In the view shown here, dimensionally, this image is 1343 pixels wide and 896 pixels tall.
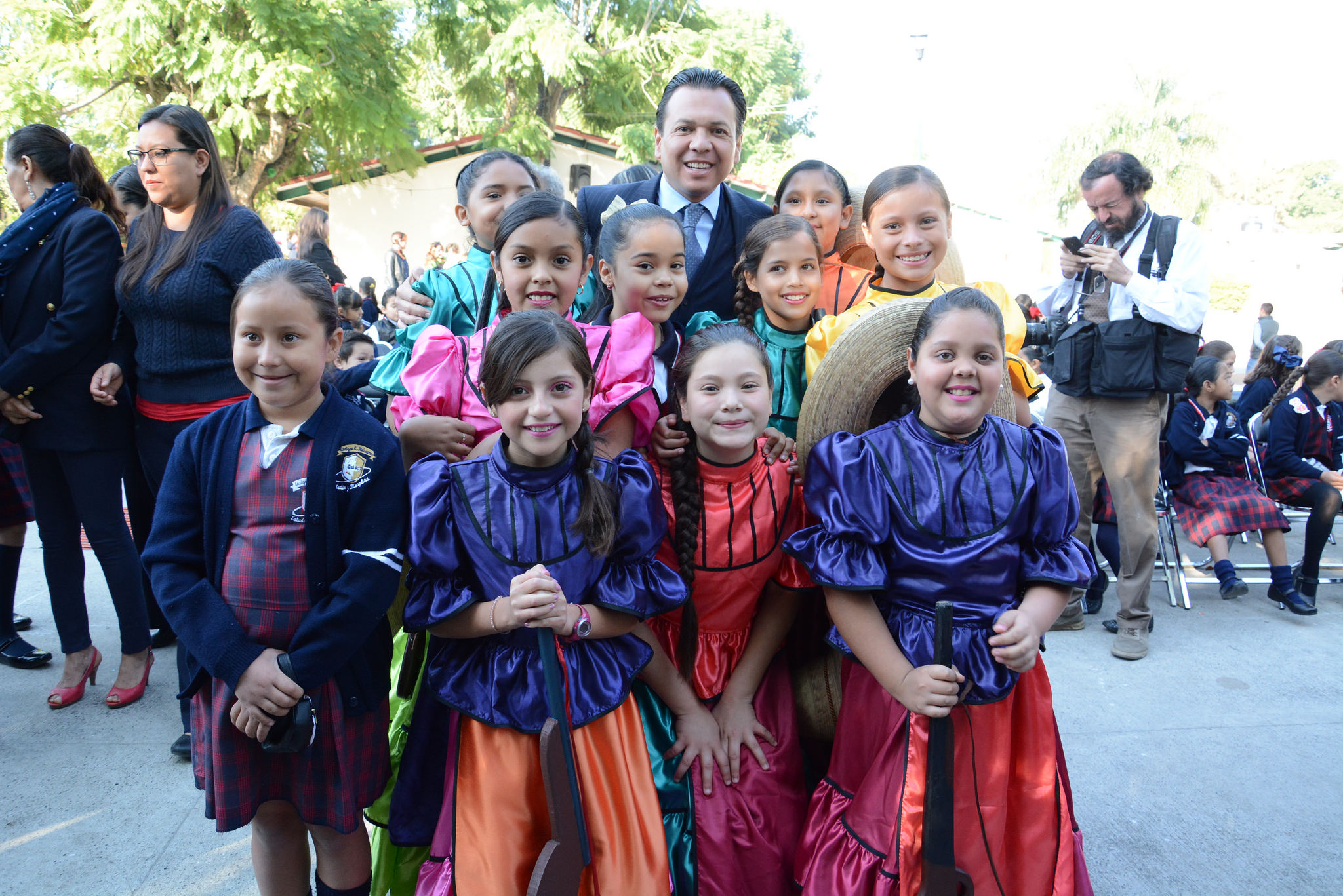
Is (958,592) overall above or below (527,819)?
above

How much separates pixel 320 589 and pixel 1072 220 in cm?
3013

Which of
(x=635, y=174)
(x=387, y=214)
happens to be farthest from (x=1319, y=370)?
(x=387, y=214)

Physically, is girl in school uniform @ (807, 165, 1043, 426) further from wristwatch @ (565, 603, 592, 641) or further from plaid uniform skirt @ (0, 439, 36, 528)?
plaid uniform skirt @ (0, 439, 36, 528)

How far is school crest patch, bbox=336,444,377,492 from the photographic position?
5.82 ft

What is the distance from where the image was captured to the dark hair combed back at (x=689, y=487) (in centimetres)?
202

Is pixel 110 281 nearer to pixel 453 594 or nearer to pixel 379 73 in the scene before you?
pixel 453 594

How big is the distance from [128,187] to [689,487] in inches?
123

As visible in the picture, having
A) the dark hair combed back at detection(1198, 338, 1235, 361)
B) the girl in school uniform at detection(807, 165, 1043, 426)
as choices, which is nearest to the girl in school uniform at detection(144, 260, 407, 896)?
the girl in school uniform at detection(807, 165, 1043, 426)

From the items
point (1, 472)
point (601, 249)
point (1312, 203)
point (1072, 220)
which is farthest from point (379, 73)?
point (1312, 203)

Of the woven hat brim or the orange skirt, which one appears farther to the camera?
the woven hat brim

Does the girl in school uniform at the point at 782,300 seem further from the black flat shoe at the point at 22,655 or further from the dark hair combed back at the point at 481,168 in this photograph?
the black flat shoe at the point at 22,655

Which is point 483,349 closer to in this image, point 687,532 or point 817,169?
point 687,532

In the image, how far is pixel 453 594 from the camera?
1.77 metres

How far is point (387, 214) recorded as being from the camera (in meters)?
17.3
